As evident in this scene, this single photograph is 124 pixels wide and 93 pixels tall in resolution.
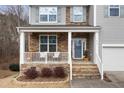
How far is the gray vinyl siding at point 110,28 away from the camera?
76.5ft

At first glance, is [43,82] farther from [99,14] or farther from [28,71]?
[99,14]

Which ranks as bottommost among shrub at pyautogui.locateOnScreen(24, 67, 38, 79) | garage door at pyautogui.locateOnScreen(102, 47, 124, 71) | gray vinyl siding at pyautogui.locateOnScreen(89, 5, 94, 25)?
shrub at pyautogui.locateOnScreen(24, 67, 38, 79)

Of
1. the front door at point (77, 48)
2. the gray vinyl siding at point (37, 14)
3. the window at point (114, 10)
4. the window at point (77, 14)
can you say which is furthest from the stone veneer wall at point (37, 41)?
the window at point (114, 10)

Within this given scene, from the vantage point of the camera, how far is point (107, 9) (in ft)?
77.9

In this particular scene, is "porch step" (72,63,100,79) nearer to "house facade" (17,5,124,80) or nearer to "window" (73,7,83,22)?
"house facade" (17,5,124,80)

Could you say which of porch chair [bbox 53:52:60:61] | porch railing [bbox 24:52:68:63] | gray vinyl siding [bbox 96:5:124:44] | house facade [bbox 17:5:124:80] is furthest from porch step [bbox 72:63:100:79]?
gray vinyl siding [bbox 96:5:124:44]

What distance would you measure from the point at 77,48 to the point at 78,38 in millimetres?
880

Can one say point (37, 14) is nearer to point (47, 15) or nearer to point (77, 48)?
point (47, 15)

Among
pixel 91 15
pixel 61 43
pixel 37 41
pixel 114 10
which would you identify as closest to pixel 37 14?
pixel 37 41

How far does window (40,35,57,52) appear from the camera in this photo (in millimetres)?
25375

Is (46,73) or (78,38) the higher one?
(78,38)

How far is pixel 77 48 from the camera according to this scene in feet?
85.0

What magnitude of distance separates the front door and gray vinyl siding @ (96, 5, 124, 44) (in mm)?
2981

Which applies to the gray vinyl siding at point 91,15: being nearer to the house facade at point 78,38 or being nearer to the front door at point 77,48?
the house facade at point 78,38
